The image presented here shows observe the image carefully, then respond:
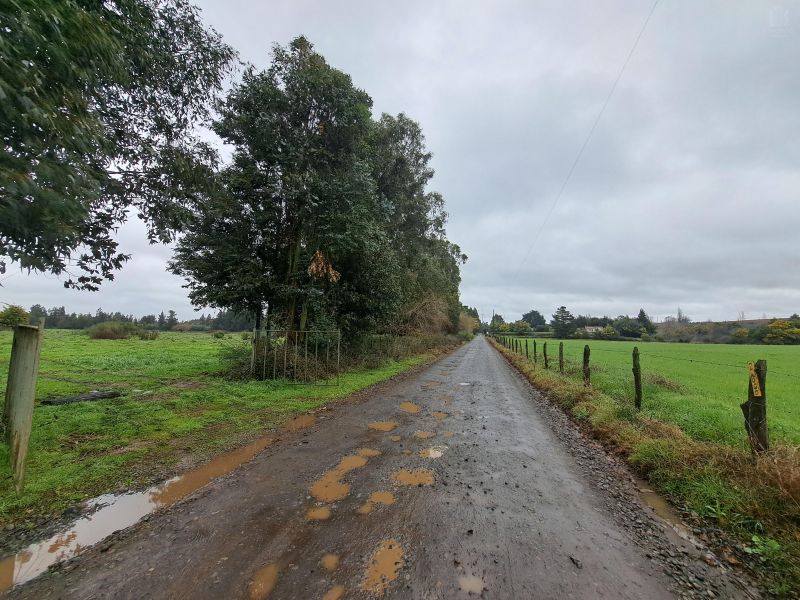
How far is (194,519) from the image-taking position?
3.08m

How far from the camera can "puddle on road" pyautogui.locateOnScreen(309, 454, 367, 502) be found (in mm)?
3539

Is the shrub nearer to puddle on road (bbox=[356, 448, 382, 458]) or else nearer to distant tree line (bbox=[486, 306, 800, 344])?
puddle on road (bbox=[356, 448, 382, 458])

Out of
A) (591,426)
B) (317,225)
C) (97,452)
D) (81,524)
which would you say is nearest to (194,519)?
(81,524)

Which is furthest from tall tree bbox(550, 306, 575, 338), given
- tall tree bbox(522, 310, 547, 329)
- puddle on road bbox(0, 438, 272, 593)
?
puddle on road bbox(0, 438, 272, 593)

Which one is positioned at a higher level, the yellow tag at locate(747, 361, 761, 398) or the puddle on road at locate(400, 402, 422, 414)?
the yellow tag at locate(747, 361, 761, 398)

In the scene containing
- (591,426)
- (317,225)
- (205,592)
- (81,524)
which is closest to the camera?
(205,592)

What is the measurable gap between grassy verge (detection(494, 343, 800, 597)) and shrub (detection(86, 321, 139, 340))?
4309cm

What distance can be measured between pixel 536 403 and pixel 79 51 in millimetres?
10478

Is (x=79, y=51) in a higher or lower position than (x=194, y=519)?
higher

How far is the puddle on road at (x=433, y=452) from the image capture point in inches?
190

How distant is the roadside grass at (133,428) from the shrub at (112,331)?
28.6 m

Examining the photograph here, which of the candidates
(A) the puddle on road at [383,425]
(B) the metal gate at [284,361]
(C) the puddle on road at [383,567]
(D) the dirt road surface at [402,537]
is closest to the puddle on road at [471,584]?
(D) the dirt road surface at [402,537]

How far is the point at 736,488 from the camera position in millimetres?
3502

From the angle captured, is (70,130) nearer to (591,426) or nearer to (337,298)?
(591,426)
